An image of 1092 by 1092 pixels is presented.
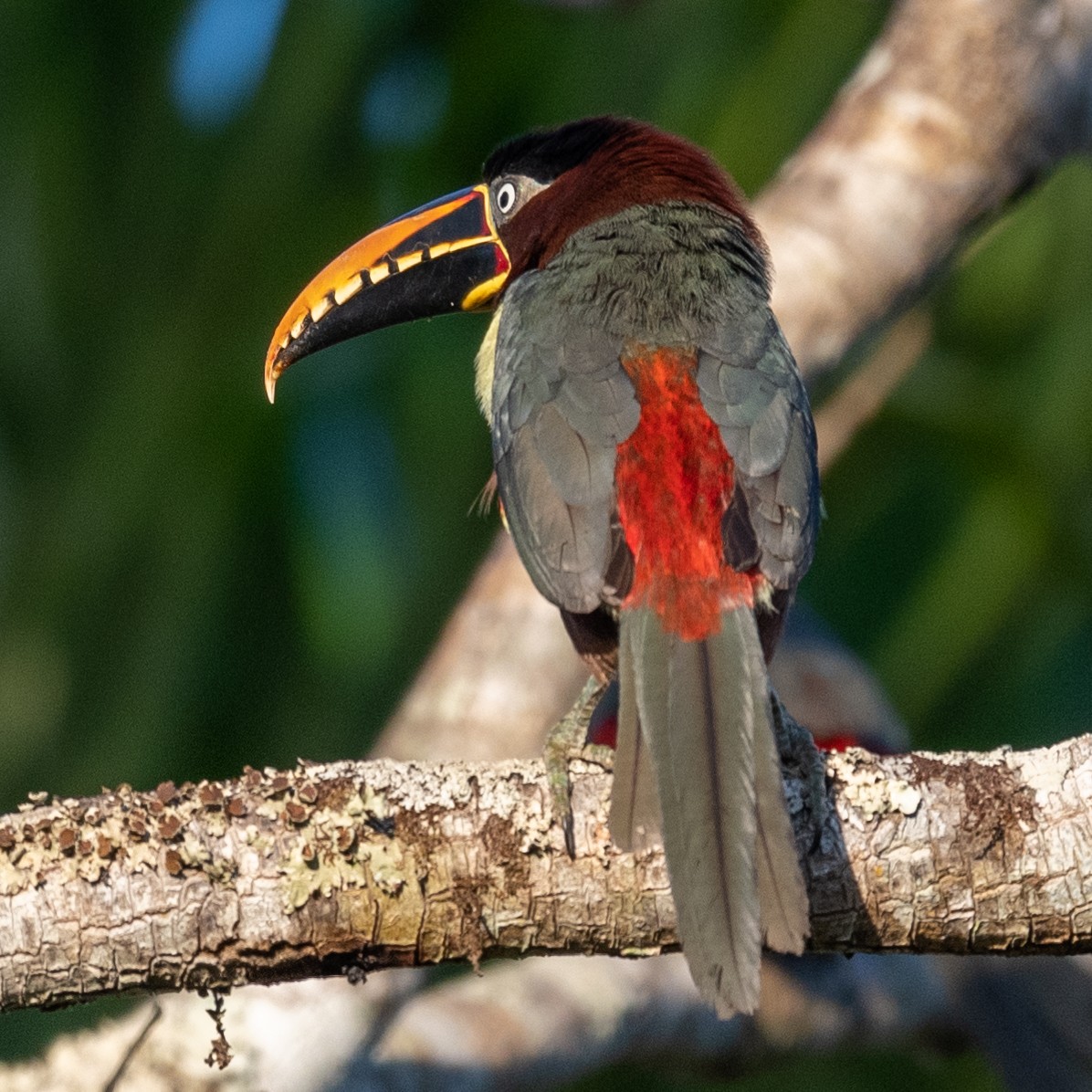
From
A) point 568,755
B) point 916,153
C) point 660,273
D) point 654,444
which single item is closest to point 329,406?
point 916,153

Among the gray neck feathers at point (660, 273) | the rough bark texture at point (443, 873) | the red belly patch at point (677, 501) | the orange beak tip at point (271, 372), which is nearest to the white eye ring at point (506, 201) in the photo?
the gray neck feathers at point (660, 273)

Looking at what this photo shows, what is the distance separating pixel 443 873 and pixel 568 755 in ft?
1.08

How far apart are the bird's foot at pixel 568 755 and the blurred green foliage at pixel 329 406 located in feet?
12.9

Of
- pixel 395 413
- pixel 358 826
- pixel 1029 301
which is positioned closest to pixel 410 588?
pixel 395 413

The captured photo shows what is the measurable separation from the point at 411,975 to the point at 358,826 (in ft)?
5.33

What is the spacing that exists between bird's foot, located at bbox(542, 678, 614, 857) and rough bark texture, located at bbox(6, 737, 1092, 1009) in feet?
0.07

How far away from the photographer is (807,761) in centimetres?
295

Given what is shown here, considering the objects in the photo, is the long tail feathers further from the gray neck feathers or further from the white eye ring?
the white eye ring

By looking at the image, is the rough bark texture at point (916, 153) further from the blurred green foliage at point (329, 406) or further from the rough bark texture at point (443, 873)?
the rough bark texture at point (443, 873)

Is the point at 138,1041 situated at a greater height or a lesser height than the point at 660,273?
lesser

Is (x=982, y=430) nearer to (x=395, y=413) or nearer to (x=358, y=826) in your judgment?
(x=395, y=413)

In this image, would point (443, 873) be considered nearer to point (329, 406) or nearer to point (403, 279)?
point (403, 279)

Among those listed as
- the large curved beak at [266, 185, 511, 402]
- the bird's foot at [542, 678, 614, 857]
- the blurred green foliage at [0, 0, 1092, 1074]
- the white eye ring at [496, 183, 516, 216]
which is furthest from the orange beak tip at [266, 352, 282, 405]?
the blurred green foliage at [0, 0, 1092, 1074]

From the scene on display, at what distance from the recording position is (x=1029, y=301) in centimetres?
763
